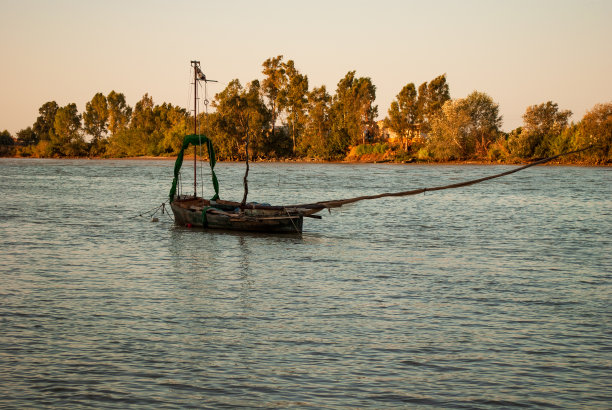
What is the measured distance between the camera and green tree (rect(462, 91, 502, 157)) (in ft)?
394

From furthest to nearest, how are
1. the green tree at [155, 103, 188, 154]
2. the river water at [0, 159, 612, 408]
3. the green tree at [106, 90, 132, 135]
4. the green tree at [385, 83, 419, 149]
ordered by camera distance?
the green tree at [106, 90, 132, 135]
the green tree at [155, 103, 188, 154]
the green tree at [385, 83, 419, 149]
the river water at [0, 159, 612, 408]

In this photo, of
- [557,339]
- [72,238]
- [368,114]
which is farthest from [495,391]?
[368,114]

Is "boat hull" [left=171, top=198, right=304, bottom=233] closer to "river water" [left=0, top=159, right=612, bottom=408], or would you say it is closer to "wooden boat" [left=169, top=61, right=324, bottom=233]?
"wooden boat" [left=169, top=61, right=324, bottom=233]

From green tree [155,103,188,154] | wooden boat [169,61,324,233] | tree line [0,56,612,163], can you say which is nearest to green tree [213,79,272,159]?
tree line [0,56,612,163]

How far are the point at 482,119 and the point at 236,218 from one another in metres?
98.1

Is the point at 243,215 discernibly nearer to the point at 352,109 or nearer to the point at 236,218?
the point at 236,218

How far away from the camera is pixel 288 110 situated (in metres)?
150

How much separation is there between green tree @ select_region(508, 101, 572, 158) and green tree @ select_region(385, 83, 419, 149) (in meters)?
21.5

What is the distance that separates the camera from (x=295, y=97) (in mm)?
146250

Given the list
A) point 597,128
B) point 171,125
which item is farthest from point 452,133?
point 171,125

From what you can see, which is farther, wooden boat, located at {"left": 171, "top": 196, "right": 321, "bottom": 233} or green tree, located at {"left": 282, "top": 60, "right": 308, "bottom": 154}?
green tree, located at {"left": 282, "top": 60, "right": 308, "bottom": 154}

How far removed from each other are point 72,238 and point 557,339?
21.9 metres

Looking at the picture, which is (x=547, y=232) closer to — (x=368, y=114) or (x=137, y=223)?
(x=137, y=223)

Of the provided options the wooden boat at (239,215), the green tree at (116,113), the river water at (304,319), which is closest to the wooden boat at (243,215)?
the wooden boat at (239,215)
